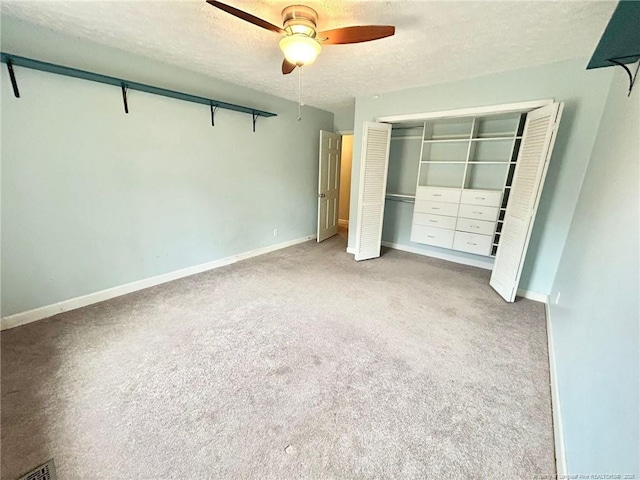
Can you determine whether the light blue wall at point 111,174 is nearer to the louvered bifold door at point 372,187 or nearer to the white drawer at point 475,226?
the louvered bifold door at point 372,187

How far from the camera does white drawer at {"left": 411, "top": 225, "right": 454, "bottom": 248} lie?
3869mm

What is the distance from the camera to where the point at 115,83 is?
7.68 ft

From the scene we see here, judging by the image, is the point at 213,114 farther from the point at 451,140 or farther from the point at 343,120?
the point at 451,140

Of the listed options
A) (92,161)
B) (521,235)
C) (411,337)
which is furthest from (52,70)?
(521,235)

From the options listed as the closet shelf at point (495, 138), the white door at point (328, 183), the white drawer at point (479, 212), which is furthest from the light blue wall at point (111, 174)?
the white drawer at point (479, 212)

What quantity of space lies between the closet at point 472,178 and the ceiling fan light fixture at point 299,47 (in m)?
1.84

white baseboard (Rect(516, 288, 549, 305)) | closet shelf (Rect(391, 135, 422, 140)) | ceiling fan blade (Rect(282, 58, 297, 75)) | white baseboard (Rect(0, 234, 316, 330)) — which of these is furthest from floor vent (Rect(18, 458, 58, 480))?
closet shelf (Rect(391, 135, 422, 140))

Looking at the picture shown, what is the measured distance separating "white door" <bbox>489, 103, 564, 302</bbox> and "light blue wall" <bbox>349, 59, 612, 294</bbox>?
0.29 metres

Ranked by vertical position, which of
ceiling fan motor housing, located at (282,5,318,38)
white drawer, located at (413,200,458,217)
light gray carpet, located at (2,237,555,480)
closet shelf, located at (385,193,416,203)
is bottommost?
light gray carpet, located at (2,237,555,480)

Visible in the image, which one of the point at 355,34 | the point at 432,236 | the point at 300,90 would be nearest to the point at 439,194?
the point at 432,236

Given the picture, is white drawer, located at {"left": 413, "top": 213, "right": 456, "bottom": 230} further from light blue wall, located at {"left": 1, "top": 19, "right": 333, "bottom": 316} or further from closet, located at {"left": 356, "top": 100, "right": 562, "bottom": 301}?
light blue wall, located at {"left": 1, "top": 19, "right": 333, "bottom": 316}

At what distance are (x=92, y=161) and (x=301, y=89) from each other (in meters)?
2.51

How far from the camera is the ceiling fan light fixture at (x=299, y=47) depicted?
175cm

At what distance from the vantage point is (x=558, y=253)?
280 cm
